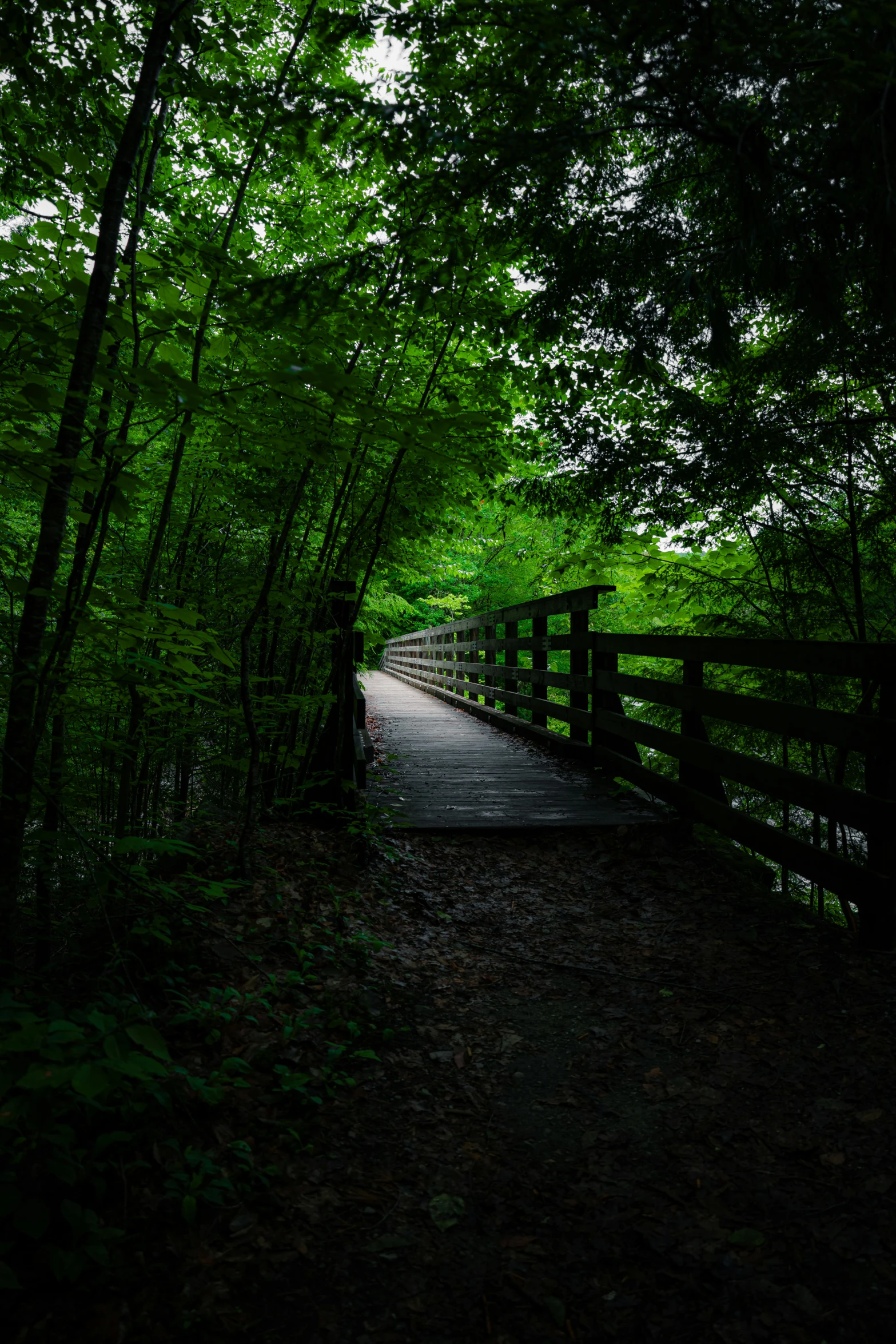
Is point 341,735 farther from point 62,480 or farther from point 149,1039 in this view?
point 149,1039

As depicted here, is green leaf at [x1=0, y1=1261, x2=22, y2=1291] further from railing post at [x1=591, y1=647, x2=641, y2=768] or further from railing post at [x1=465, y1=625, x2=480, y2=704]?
railing post at [x1=465, y1=625, x2=480, y2=704]

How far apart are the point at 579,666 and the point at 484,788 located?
148 centimetres

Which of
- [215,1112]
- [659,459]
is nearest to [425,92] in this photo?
[659,459]

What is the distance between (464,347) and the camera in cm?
609

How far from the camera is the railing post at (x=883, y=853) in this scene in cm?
280

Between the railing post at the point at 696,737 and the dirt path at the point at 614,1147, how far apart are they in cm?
75

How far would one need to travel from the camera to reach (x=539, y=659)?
808 cm

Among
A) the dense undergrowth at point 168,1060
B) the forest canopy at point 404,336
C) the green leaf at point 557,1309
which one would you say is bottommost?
the green leaf at point 557,1309

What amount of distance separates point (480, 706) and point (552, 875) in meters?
6.63

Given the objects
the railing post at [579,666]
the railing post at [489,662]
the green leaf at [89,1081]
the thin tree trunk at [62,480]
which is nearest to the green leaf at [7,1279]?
the green leaf at [89,1081]

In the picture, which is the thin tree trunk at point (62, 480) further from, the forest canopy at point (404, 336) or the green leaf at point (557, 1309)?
the green leaf at point (557, 1309)

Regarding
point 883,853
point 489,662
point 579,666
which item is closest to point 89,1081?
point 883,853

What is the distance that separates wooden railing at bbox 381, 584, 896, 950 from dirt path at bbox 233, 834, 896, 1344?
12.1 inches

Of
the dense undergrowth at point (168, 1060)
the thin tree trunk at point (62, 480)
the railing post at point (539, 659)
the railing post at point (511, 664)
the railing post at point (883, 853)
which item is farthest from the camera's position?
the railing post at point (511, 664)
